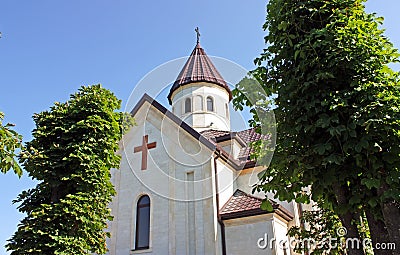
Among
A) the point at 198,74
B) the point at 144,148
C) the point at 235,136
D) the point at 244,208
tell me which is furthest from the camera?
the point at 198,74

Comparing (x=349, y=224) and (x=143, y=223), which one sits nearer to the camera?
(x=349, y=224)

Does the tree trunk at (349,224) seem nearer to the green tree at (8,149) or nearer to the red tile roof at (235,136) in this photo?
the green tree at (8,149)

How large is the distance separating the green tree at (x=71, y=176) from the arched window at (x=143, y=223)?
4.39 meters

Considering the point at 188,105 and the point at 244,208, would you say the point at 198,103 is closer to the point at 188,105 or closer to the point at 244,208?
the point at 188,105

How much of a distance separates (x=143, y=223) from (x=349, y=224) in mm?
10292

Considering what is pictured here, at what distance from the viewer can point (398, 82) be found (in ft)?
16.6

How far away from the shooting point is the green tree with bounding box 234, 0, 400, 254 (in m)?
4.66

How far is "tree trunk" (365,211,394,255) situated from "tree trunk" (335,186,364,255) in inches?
11.5

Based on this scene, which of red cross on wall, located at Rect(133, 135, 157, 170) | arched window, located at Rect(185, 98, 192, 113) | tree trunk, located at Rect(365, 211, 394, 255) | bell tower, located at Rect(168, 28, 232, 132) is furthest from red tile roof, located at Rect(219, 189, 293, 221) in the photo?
arched window, located at Rect(185, 98, 192, 113)

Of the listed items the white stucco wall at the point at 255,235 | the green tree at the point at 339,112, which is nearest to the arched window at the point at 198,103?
the white stucco wall at the point at 255,235

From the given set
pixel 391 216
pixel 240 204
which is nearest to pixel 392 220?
pixel 391 216

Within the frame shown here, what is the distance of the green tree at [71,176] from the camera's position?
27.8 feet

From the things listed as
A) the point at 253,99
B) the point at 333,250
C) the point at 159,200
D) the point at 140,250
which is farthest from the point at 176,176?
the point at 253,99

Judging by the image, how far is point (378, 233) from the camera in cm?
483
